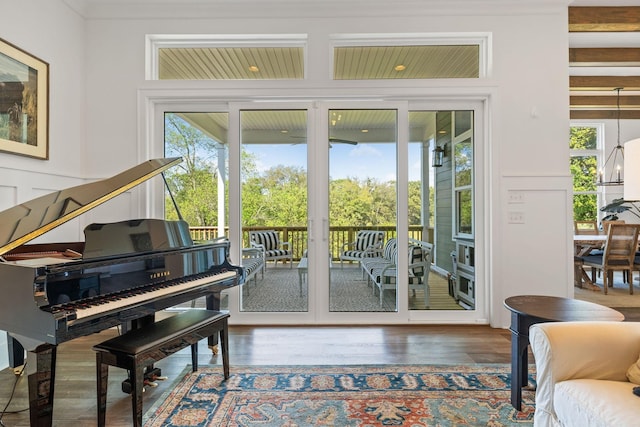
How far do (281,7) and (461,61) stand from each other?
1966mm

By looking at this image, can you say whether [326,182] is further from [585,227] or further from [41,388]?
[585,227]

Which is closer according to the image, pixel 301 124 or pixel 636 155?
pixel 636 155

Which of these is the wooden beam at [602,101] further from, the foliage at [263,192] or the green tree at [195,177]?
the green tree at [195,177]

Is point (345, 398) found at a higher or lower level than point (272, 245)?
lower

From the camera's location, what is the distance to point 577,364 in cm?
149

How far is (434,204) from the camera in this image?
368 centimetres

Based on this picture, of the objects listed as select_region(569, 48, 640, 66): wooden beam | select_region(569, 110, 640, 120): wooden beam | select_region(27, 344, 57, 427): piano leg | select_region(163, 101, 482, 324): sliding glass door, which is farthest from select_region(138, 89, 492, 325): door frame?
select_region(569, 110, 640, 120): wooden beam

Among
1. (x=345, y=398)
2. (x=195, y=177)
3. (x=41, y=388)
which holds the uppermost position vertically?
(x=195, y=177)

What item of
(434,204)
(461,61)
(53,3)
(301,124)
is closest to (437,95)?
(461,61)

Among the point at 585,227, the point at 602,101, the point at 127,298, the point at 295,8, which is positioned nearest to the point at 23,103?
the point at 127,298

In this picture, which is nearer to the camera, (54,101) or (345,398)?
(345,398)

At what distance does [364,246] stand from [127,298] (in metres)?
2.38

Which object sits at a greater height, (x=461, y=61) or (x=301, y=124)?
(x=461, y=61)

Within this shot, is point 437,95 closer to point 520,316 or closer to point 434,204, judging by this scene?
point 434,204
